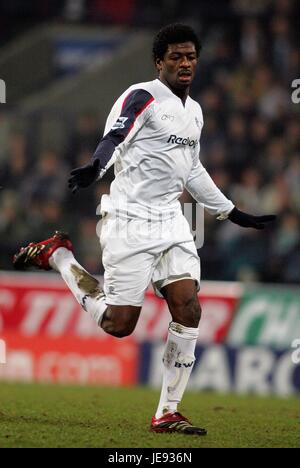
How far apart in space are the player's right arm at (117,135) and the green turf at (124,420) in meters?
1.52

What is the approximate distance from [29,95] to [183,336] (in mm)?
11525

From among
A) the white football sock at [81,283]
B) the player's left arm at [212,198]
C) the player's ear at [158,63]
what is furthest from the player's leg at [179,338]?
the player's ear at [158,63]

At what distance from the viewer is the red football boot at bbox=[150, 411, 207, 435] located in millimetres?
7082

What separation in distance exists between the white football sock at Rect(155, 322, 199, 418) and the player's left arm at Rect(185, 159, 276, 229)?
1034 millimetres

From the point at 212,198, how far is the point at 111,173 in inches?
308

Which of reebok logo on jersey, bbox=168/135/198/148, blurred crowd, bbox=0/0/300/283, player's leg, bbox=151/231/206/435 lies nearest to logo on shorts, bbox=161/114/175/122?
reebok logo on jersey, bbox=168/135/198/148

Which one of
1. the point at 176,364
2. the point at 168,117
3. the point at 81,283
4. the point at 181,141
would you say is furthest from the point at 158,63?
the point at 176,364

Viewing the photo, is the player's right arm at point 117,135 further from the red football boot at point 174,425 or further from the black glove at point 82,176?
the red football boot at point 174,425

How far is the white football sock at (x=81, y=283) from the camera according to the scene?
7.44 meters

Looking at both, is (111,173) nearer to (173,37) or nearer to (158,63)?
(158,63)

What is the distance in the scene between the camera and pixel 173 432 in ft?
23.3

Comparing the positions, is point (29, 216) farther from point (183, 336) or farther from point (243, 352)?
point (183, 336)

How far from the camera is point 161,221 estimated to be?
7.29m

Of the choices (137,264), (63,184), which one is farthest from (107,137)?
(63,184)
